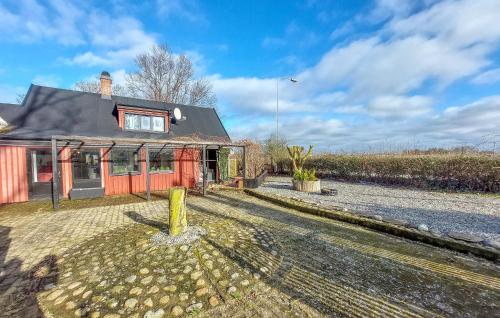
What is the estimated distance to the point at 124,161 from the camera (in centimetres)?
1020

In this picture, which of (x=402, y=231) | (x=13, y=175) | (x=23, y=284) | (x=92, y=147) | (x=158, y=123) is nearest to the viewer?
(x=23, y=284)

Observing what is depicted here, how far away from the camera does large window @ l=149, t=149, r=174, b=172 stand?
1081cm

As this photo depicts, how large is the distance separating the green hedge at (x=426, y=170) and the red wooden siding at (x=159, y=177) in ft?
29.7

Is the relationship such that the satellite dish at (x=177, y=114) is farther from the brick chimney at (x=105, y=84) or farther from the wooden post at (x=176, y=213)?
the wooden post at (x=176, y=213)

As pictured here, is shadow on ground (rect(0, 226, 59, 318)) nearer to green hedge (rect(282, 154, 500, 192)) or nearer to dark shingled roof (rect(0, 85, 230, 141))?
dark shingled roof (rect(0, 85, 230, 141))

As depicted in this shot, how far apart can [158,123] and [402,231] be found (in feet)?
37.3

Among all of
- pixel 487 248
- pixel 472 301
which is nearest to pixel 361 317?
pixel 472 301

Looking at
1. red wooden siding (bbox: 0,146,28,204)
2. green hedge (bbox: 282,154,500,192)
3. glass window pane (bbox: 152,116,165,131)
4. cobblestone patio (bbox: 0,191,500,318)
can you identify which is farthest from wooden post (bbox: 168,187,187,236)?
green hedge (bbox: 282,154,500,192)

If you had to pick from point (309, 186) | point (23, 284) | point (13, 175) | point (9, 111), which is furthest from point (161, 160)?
point (23, 284)

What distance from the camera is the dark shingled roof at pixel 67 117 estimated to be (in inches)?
347

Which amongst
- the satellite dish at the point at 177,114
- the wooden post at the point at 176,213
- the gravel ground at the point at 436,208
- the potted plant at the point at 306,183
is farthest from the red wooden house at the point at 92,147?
the gravel ground at the point at 436,208

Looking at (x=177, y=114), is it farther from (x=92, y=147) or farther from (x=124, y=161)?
(x=92, y=147)

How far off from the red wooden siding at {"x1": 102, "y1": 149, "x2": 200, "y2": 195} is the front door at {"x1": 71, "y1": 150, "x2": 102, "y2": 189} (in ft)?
0.85

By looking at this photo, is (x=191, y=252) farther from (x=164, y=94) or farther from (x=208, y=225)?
(x=164, y=94)
